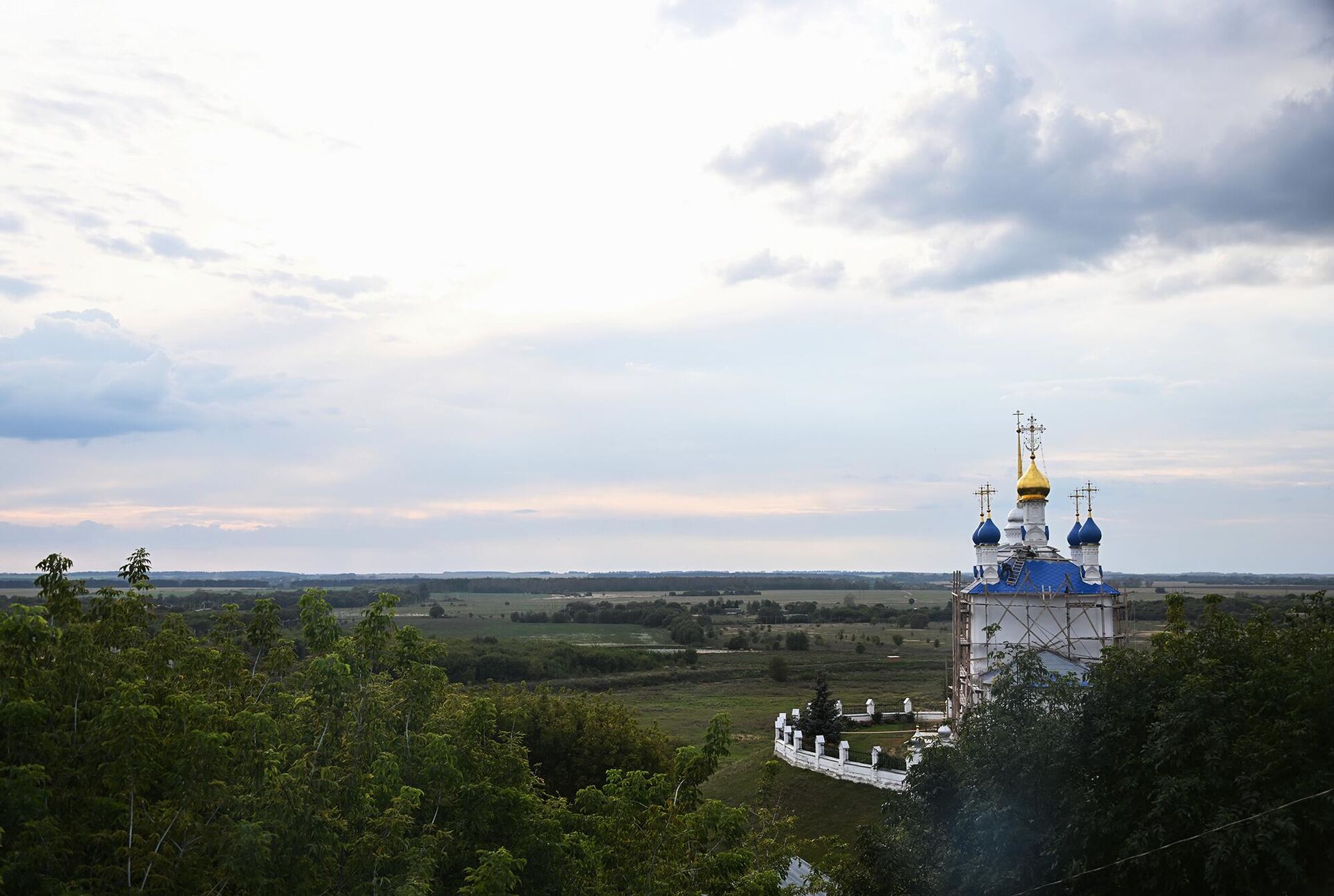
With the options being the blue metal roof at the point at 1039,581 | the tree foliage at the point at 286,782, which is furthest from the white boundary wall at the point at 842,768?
the tree foliage at the point at 286,782

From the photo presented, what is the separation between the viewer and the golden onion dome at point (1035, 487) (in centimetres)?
3609

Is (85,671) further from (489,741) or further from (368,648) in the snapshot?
(489,741)

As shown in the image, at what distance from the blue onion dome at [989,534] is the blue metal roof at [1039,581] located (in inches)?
34.4

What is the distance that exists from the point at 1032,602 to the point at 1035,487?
4.57 m

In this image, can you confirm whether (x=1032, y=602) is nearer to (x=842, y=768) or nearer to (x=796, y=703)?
(x=842, y=768)

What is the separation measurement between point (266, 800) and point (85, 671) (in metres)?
2.35

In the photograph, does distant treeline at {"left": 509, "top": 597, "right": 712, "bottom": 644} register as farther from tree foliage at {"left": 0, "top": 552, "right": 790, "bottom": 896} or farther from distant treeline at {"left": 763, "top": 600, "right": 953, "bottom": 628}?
tree foliage at {"left": 0, "top": 552, "right": 790, "bottom": 896}

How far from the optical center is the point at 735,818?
1337 centimetres

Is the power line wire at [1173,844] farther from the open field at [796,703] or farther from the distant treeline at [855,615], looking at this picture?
the distant treeline at [855,615]

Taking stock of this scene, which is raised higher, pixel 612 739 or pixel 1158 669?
pixel 1158 669

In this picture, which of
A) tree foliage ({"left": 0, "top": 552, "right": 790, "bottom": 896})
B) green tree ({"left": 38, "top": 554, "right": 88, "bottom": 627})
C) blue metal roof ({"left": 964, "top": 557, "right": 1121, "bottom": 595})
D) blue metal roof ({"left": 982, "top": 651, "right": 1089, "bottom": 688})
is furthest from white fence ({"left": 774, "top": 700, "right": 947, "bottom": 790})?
green tree ({"left": 38, "top": 554, "right": 88, "bottom": 627})

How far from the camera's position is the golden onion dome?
36094 mm

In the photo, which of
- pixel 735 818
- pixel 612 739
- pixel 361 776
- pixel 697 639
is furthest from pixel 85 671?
pixel 697 639

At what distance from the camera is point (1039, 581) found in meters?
33.8
